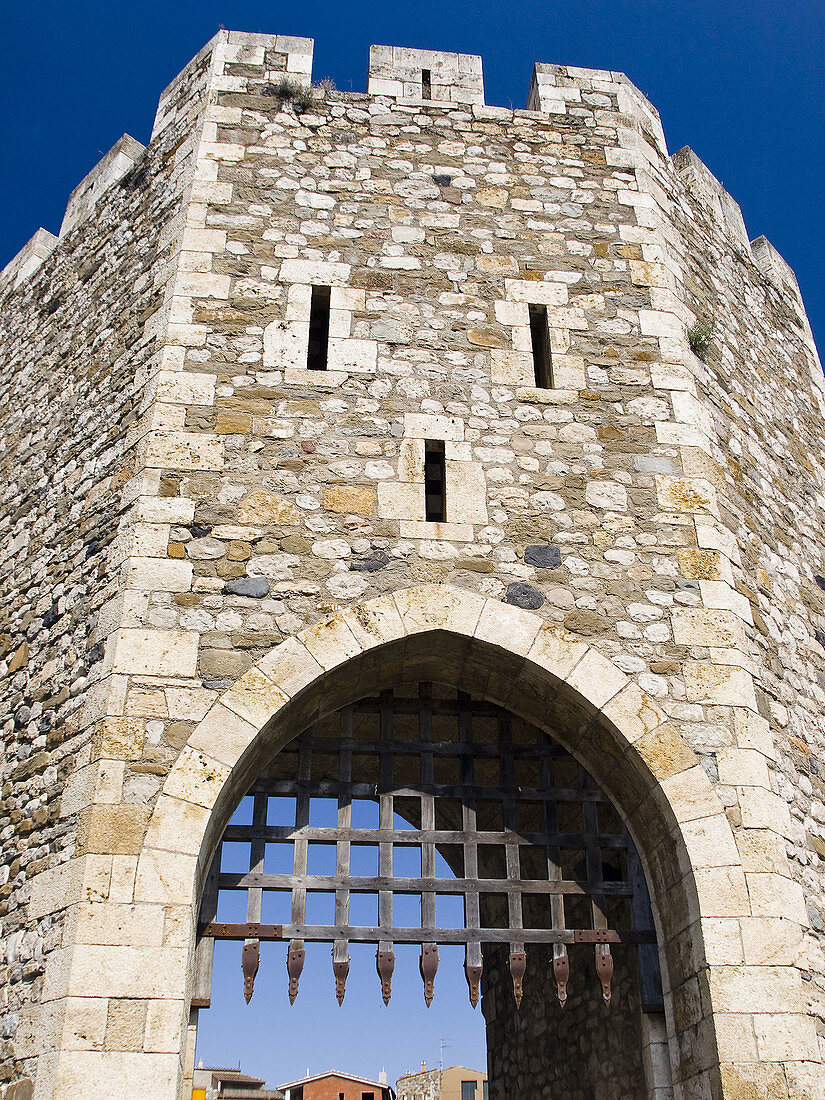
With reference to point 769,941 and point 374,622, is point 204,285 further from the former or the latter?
point 769,941

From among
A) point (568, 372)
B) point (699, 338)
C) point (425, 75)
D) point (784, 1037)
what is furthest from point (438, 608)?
point (425, 75)

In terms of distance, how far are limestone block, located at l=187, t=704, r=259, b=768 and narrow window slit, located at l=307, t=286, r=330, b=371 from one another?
1.86m

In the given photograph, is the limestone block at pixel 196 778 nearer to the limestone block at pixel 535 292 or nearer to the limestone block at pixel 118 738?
the limestone block at pixel 118 738

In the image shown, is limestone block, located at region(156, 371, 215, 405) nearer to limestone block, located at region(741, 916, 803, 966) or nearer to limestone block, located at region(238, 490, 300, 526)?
limestone block, located at region(238, 490, 300, 526)

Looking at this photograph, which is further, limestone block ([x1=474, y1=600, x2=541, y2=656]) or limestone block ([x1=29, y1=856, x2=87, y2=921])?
limestone block ([x1=474, y1=600, x2=541, y2=656])

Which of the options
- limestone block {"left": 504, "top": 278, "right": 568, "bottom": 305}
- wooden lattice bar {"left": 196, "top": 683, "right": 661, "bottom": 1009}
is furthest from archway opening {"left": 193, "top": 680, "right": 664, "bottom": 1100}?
limestone block {"left": 504, "top": 278, "right": 568, "bottom": 305}

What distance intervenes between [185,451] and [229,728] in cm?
137

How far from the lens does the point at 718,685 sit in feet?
14.0

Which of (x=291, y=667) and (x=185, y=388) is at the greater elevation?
(x=185, y=388)

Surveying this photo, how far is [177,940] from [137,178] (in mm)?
4586

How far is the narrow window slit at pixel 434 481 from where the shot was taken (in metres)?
4.67

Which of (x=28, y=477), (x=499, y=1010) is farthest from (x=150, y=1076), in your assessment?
(x=499, y=1010)

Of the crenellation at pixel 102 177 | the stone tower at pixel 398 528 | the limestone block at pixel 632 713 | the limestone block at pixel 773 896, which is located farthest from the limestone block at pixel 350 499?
the crenellation at pixel 102 177

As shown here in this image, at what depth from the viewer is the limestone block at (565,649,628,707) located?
4180mm
